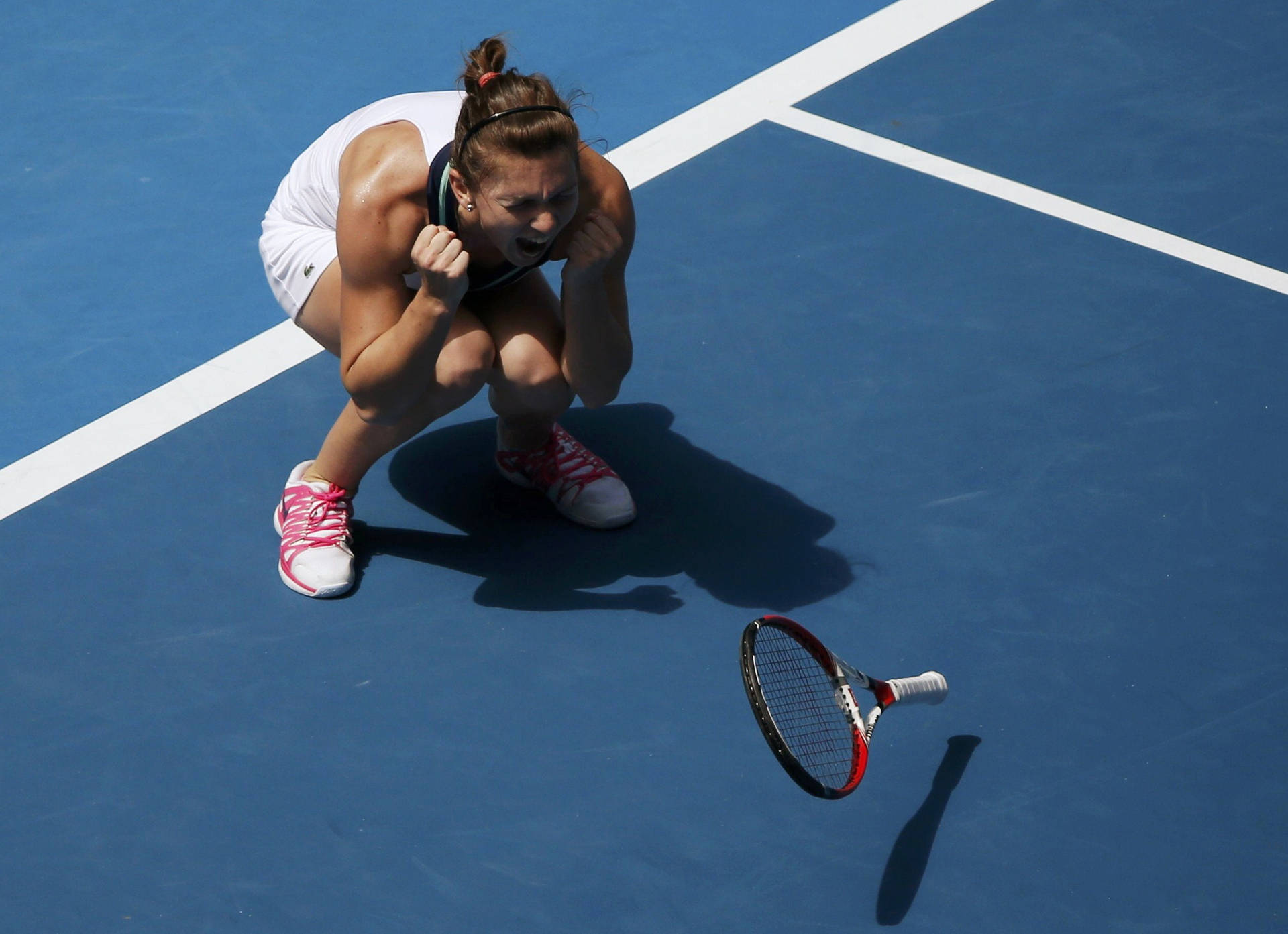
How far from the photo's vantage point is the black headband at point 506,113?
3.10 m

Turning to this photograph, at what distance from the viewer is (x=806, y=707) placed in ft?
10.1

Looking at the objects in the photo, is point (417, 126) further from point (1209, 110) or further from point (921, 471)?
point (1209, 110)

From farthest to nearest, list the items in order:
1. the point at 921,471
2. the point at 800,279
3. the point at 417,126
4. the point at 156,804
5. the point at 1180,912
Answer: the point at 800,279
the point at 921,471
the point at 417,126
the point at 156,804
the point at 1180,912

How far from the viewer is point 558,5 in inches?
240

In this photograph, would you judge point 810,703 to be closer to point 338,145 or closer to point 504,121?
point 504,121

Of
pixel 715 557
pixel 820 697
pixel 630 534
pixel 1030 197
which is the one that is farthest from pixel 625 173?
pixel 820 697

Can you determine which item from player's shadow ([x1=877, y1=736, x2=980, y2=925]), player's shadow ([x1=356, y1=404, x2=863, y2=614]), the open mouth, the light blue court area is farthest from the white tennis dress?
the light blue court area

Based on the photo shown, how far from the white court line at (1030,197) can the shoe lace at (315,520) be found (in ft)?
7.80

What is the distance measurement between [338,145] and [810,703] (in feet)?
5.67

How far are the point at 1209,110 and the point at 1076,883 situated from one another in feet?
10.9

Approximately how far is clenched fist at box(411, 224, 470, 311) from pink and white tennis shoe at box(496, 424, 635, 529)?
0.76 metres

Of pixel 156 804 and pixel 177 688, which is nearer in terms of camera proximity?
pixel 156 804

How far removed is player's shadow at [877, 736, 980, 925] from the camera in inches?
118

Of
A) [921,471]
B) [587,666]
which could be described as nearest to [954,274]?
[921,471]
